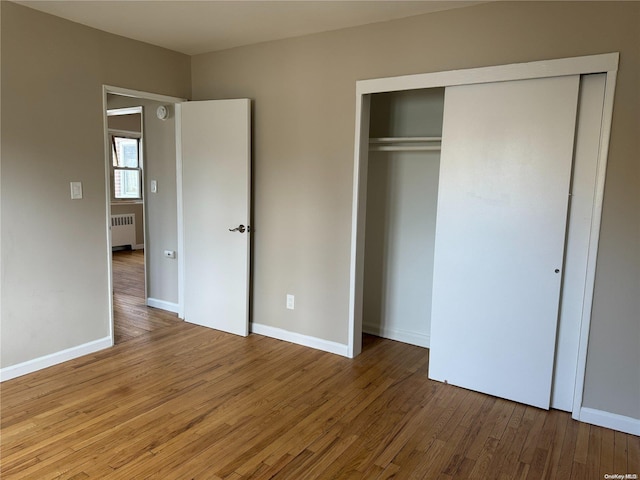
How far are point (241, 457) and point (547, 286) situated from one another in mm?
2010

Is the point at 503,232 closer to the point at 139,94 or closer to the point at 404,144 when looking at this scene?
the point at 404,144

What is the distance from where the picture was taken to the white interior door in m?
3.84

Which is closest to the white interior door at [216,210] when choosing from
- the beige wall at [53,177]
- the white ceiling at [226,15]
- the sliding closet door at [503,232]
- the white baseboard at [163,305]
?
the white baseboard at [163,305]

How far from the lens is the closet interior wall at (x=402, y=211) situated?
3707 millimetres

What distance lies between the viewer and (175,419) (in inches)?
103

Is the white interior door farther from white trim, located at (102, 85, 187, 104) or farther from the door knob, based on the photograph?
white trim, located at (102, 85, 187, 104)

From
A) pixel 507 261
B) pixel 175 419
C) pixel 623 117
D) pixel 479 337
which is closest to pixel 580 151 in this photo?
pixel 623 117

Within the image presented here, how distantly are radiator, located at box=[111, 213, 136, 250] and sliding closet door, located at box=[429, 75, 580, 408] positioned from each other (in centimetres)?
638

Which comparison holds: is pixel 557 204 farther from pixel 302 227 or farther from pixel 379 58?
pixel 302 227

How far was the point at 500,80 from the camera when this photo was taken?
2748 mm

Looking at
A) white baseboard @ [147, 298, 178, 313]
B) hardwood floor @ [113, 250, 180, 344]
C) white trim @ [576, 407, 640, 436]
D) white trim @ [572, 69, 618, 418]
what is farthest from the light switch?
white trim @ [576, 407, 640, 436]

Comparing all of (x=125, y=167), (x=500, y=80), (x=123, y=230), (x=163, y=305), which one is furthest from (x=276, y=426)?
(x=125, y=167)

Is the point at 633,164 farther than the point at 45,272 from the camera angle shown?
No

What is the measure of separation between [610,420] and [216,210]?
10.6ft
